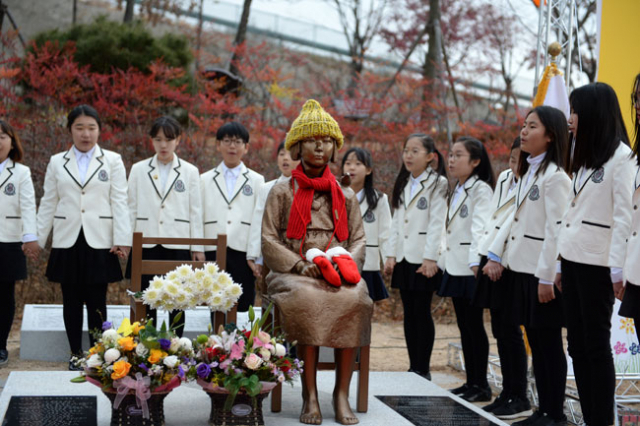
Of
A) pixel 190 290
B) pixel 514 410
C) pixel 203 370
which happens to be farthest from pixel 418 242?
pixel 203 370

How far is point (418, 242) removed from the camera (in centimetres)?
543

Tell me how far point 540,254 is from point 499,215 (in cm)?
60

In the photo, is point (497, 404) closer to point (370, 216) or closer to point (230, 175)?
point (370, 216)

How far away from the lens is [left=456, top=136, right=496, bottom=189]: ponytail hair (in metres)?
5.13

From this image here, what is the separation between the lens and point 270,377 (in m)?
3.47

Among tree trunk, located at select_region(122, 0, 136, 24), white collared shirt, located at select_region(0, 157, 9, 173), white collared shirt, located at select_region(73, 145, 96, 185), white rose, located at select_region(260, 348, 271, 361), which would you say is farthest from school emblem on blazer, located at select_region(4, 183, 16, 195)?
tree trunk, located at select_region(122, 0, 136, 24)

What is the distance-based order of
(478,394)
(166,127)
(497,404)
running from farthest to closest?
(166,127)
(478,394)
(497,404)

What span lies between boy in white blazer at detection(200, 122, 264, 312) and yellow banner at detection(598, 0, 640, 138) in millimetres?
2736

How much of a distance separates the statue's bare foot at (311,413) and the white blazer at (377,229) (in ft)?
6.20

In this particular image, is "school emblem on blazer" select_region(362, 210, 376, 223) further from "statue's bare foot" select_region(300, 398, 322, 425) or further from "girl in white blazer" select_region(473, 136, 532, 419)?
"statue's bare foot" select_region(300, 398, 322, 425)

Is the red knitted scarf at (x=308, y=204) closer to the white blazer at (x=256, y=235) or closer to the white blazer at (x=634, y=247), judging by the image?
the white blazer at (x=256, y=235)

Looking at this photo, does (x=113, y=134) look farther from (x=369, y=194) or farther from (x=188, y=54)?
(x=369, y=194)

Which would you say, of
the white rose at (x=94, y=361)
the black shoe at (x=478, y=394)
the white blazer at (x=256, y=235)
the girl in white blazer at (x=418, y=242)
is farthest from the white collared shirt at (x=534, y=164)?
the white rose at (x=94, y=361)

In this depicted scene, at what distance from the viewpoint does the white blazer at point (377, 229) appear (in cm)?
558
